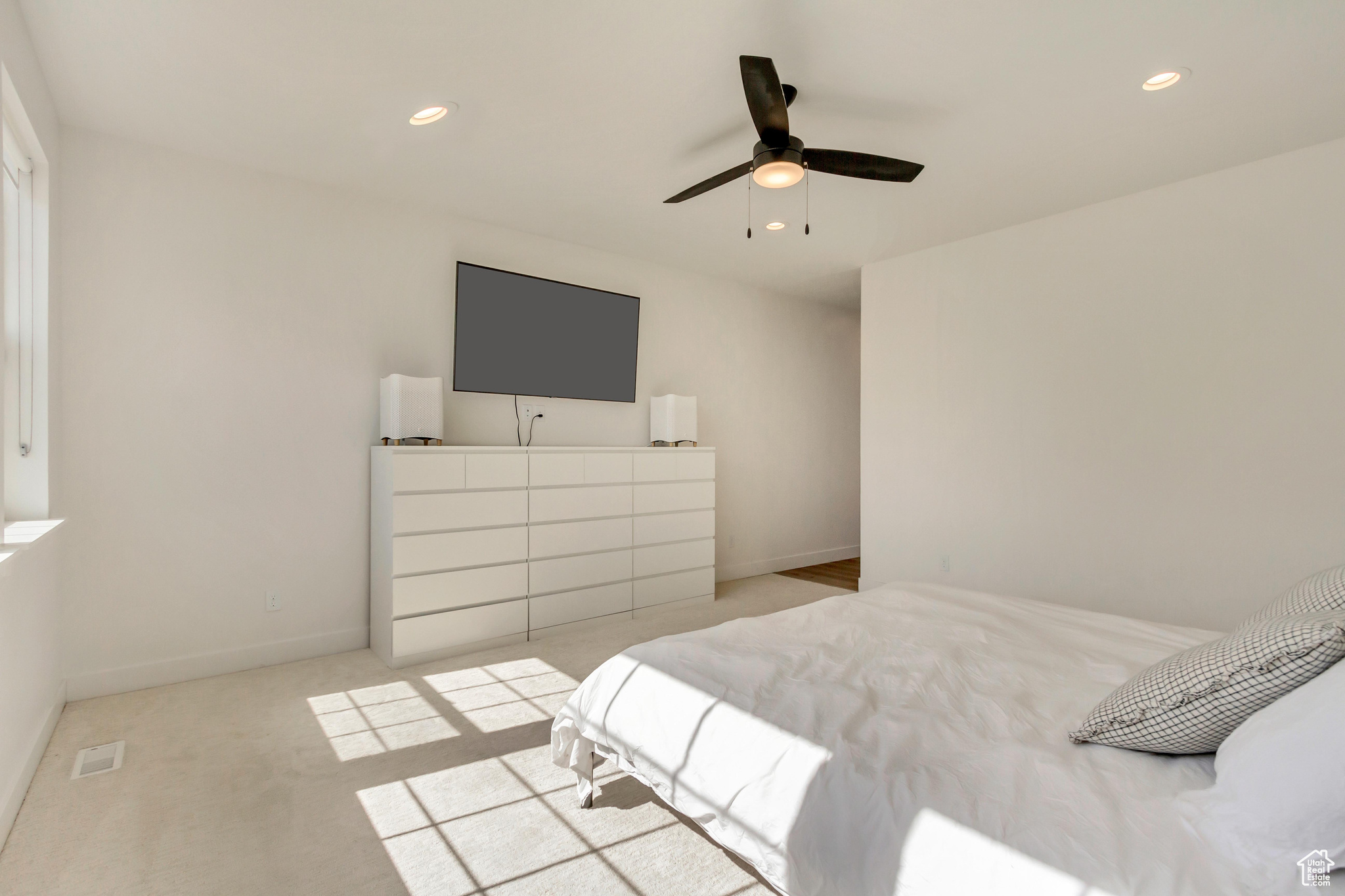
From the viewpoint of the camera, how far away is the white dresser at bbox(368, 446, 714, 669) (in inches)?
131

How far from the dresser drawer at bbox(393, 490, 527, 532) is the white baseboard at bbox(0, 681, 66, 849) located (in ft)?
4.64

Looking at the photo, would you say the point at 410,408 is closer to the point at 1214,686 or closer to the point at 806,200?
the point at 806,200

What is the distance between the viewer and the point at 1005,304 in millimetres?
4086

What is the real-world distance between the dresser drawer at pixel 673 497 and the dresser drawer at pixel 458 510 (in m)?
0.88

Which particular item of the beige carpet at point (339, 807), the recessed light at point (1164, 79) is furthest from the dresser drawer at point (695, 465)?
the recessed light at point (1164, 79)

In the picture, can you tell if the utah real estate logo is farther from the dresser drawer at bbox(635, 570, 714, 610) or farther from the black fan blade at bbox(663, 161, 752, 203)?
the dresser drawer at bbox(635, 570, 714, 610)

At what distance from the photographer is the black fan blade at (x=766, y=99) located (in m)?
1.96

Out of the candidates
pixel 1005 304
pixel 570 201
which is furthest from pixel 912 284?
pixel 570 201

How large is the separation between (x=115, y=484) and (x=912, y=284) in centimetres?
478

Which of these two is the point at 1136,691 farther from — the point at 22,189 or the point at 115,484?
the point at 22,189

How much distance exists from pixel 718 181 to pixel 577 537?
2260 mm

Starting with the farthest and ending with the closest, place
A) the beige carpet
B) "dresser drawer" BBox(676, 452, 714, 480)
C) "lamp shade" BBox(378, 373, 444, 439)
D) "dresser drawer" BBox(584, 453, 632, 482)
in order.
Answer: "dresser drawer" BBox(676, 452, 714, 480) < "dresser drawer" BBox(584, 453, 632, 482) < "lamp shade" BBox(378, 373, 444, 439) < the beige carpet

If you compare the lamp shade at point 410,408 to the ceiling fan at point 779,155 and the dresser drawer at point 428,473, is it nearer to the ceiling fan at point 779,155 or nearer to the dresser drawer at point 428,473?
the dresser drawer at point 428,473

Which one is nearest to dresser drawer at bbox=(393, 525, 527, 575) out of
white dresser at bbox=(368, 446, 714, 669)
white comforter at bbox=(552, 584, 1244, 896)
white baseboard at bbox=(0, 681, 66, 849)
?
white dresser at bbox=(368, 446, 714, 669)
